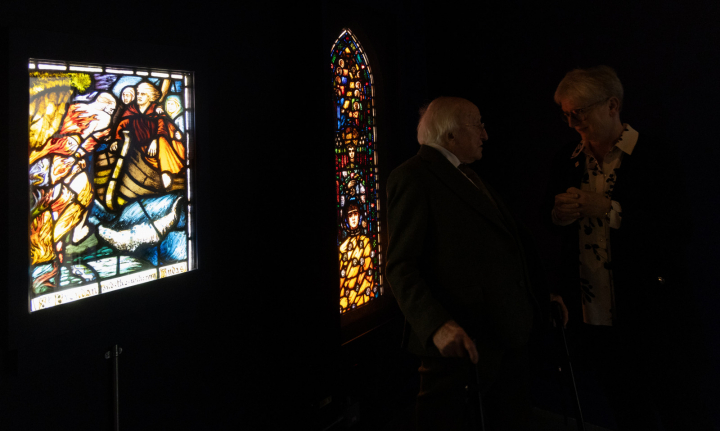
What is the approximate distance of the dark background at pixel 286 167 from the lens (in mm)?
1216

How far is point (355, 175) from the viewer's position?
2568mm

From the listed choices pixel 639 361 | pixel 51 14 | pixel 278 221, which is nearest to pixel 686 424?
pixel 639 361

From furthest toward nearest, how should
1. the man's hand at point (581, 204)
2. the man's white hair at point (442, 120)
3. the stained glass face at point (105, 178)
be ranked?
the man's hand at point (581, 204)
the man's white hair at point (442, 120)
the stained glass face at point (105, 178)

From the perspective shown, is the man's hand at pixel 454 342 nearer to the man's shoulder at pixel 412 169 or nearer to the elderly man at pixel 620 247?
the man's shoulder at pixel 412 169

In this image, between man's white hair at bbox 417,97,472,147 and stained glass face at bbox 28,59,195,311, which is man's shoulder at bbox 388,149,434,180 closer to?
man's white hair at bbox 417,97,472,147

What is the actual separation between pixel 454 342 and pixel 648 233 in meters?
1.01

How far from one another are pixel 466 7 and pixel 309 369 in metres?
2.55

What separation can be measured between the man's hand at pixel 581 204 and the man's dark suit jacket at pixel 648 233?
8cm

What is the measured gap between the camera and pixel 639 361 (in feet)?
6.02

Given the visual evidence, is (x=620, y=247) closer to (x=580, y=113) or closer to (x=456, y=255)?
(x=580, y=113)

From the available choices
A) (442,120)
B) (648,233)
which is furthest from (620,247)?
(442,120)

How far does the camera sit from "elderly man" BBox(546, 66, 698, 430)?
5.77 feet

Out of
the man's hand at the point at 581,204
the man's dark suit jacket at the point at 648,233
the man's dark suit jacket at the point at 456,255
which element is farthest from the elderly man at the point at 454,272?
the man's dark suit jacket at the point at 648,233

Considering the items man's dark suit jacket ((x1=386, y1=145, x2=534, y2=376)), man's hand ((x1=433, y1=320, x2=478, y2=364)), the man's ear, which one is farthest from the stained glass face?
the man's ear
